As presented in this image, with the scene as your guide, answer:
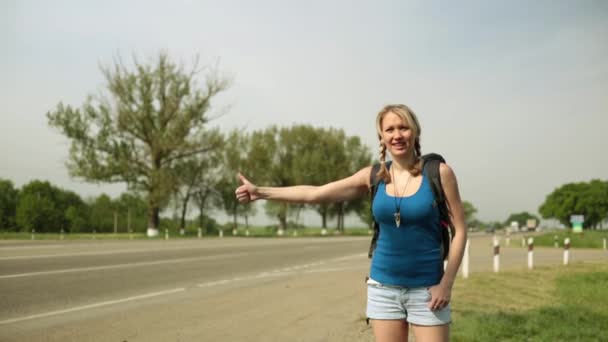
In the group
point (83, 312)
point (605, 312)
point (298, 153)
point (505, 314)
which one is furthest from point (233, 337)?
point (298, 153)

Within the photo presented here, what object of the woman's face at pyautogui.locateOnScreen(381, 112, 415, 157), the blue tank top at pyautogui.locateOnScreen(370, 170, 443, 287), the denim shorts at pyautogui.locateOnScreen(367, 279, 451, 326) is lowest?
the denim shorts at pyautogui.locateOnScreen(367, 279, 451, 326)

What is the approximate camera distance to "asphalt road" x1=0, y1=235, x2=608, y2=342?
7277 millimetres

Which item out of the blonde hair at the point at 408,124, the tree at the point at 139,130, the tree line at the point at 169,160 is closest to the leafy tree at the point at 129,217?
the tree line at the point at 169,160

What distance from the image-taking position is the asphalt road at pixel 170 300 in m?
7.28

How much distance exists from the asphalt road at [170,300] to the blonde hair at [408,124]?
426 centimetres

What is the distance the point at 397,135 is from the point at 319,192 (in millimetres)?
620

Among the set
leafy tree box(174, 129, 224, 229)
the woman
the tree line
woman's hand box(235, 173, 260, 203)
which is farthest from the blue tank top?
leafy tree box(174, 129, 224, 229)

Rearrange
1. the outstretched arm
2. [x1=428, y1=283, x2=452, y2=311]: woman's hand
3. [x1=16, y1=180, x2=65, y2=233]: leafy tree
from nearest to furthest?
[x1=428, y1=283, x2=452, y2=311]: woman's hand, the outstretched arm, [x1=16, y1=180, x2=65, y2=233]: leafy tree

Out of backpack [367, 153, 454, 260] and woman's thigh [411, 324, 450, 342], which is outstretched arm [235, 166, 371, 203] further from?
woman's thigh [411, 324, 450, 342]

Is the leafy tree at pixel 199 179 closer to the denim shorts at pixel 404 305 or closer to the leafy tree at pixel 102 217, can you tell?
the leafy tree at pixel 102 217

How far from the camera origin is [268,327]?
25.3 feet

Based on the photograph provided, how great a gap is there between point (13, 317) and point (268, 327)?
134 inches

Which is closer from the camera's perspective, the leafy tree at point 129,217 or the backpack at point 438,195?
the backpack at point 438,195

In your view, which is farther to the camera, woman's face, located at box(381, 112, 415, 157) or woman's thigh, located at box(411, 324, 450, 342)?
woman's face, located at box(381, 112, 415, 157)
